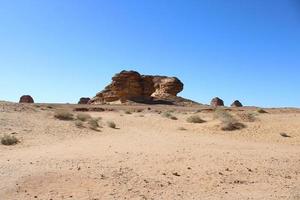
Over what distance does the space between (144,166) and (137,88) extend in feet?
219

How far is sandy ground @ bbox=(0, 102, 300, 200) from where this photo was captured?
32.3 ft

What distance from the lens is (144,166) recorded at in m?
12.7

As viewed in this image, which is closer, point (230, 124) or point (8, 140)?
point (8, 140)

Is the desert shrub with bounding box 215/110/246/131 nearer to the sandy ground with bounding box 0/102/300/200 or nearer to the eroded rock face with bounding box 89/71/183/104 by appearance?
the sandy ground with bounding box 0/102/300/200

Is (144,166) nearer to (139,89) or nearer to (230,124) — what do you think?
(230,124)

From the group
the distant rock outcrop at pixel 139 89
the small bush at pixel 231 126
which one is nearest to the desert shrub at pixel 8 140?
the small bush at pixel 231 126

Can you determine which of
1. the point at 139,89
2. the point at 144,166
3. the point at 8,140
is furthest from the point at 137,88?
the point at 144,166

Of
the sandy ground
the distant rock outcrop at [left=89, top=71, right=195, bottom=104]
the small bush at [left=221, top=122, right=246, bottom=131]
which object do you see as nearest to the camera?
the sandy ground

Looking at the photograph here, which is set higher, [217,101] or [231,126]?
[217,101]

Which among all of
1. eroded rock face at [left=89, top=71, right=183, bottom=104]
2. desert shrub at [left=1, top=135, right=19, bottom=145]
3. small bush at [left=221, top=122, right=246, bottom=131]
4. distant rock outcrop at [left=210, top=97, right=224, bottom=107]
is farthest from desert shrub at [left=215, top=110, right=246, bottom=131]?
distant rock outcrop at [left=210, top=97, right=224, bottom=107]

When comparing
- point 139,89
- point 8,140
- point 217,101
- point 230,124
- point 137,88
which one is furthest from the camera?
point 217,101

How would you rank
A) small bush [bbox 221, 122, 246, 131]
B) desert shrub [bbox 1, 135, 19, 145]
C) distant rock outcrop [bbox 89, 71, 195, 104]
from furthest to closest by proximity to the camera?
distant rock outcrop [bbox 89, 71, 195, 104] < small bush [bbox 221, 122, 246, 131] < desert shrub [bbox 1, 135, 19, 145]

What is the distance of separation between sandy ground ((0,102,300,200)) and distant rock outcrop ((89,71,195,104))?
178ft

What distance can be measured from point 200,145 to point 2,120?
11.1 metres
